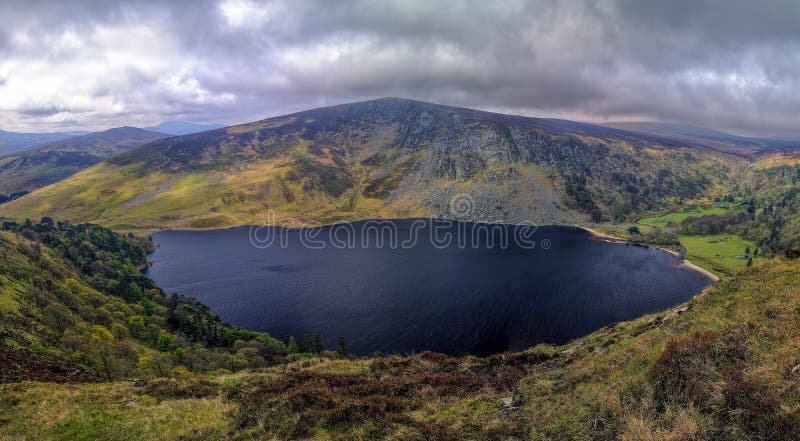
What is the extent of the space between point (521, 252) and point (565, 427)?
475ft

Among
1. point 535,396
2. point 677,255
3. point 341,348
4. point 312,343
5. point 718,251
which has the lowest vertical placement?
point 312,343

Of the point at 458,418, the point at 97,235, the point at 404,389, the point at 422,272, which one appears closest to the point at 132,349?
the point at 404,389

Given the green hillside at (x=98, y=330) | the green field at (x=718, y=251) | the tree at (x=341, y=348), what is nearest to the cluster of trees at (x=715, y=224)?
the green field at (x=718, y=251)

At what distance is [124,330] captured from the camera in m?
60.7

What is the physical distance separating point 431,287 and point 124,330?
7447 cm

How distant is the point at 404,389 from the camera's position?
20750mm

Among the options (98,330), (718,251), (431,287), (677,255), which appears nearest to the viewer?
(98,330)

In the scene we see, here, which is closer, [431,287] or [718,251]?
[431,287]

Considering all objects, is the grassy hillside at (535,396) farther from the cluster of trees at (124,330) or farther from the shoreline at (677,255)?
the shoreline at (677,255)

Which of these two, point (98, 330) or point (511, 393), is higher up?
point (511, 393)

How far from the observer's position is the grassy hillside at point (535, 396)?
10695 mm

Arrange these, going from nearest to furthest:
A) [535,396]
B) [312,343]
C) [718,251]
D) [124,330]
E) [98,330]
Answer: [535,396] → [98,330] → [124,330] → [312,343] → [718,251]

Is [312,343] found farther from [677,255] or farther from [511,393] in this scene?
[677,255]

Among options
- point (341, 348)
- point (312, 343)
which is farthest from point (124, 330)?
point (341, 348)
